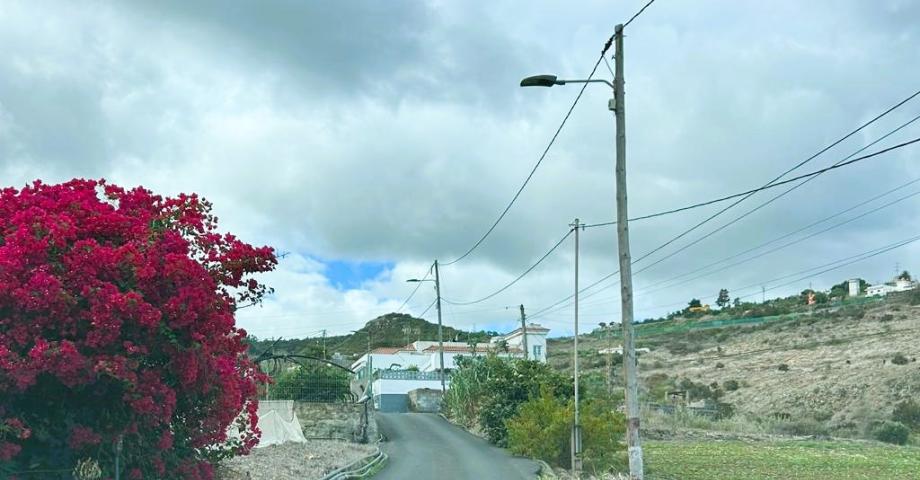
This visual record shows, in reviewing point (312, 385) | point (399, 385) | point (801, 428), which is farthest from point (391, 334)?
point (312, 385)

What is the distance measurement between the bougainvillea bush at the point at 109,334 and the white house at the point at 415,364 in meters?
24.9

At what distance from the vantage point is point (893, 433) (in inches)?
1893

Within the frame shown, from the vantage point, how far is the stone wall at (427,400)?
57.4 meters

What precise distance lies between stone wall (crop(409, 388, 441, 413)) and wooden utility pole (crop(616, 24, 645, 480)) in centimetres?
4223

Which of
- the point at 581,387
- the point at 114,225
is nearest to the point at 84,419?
the point at 114,225

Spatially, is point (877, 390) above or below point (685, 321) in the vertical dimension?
below

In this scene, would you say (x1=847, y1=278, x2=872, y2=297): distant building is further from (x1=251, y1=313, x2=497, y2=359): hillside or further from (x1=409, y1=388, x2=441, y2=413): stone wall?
(x1=409, y1=388, x2=441, y2=413): stone wall

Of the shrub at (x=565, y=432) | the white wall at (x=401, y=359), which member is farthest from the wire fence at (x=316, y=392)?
the white wall at (x=401, y=359)

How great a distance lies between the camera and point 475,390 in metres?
45.1

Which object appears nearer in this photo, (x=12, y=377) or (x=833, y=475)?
(x=12, y=377)

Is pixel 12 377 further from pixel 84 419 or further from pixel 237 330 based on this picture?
pixel 237 330

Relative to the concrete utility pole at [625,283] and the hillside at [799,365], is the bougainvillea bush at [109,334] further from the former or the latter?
the hillside at [799,365]

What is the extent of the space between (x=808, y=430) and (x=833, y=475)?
25792 mm

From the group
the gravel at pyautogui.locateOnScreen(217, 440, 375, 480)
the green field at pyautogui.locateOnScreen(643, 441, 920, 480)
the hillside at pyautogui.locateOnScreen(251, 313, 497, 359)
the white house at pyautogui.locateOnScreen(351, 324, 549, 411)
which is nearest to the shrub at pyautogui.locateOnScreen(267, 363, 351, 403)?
the white house at pyautogui.locateOnScreen(351, 324, 549, 411)
